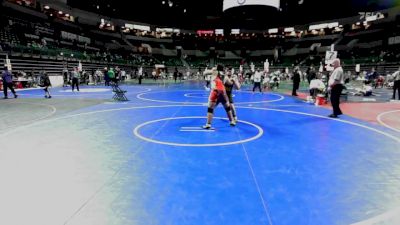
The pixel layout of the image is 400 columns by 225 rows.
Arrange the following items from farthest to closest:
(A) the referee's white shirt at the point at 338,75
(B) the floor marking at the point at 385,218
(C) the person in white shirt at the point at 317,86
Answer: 1. (C) the person in white shirt at the point at 317,86
2. (A) the referee's white shirt at the point at 338,75
3. (B) the floor marking at the point at 385,218

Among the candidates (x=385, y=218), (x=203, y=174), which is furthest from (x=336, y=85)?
(x=385, y=218)

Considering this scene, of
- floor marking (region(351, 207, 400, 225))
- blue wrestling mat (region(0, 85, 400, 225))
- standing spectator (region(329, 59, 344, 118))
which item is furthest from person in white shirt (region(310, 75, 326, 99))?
floor marking (region(351, 207, 400, 225))

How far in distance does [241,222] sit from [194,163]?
2272mm

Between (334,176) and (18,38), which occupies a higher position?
(18,38)

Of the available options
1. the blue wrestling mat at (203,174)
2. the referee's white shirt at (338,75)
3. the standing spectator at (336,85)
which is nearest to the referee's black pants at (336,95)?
the standing spectator at (336,85)

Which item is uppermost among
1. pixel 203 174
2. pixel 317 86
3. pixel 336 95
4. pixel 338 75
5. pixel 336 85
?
pixel 338 75

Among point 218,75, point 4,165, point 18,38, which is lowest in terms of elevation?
point 4,165

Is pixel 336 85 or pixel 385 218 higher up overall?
pixel 336 85

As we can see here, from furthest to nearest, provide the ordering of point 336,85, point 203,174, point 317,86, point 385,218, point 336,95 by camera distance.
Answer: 1. point 317,86
2. point 336,85
3. point 336,95
4. point 203,174
5. point 385,218

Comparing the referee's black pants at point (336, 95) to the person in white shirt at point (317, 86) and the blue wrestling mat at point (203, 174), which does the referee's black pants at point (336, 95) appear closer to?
the blue wrestling mat at point (203, 174)

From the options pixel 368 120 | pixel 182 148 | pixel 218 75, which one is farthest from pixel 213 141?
pixel 368 120

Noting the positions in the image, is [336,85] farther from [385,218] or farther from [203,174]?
[385,218]

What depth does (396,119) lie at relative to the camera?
1079cm

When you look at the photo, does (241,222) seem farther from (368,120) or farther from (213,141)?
(368,120)
